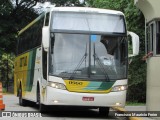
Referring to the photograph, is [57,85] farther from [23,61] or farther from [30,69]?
[23,61]

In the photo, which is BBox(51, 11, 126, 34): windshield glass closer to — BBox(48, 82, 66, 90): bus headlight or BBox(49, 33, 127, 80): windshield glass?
BBox(49, 33, 127, 80): windshield glass

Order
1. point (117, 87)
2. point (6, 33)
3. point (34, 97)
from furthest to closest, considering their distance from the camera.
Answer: point (6, 33)
point (34, 97)
point (117, 87)

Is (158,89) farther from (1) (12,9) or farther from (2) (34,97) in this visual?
(1) (12,9)

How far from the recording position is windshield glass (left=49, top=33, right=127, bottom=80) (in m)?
15.9

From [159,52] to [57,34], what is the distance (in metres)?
3.59

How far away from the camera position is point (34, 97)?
64.2 feet

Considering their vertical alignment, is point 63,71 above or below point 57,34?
below

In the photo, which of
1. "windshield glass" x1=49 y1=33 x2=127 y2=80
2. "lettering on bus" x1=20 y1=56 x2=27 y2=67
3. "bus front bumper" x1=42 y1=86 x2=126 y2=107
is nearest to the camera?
"bus front bumper" x1=42 y1=86 x2=126 y2=107

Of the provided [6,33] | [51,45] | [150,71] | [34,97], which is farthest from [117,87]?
[6,33]

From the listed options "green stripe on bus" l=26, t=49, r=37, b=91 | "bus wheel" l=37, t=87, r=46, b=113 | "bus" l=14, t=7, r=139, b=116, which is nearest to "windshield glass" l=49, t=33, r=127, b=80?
"bus" l=14, t=7, r=139, b=116

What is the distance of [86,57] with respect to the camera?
16.1 metres

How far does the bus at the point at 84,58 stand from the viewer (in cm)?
1580

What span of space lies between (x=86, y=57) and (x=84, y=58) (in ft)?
0.27

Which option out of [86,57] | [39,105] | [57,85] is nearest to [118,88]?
[86,57]
